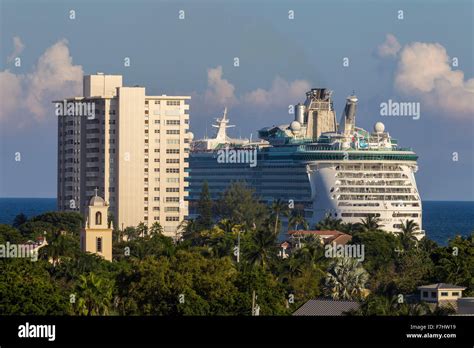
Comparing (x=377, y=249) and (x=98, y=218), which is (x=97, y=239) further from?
(x=377, y=249)

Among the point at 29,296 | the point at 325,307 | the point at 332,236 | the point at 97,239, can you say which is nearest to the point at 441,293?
the point at 325,307

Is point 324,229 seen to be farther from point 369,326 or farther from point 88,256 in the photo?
point 369,326

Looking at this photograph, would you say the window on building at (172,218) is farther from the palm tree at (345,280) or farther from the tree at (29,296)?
the tree at (29,296)

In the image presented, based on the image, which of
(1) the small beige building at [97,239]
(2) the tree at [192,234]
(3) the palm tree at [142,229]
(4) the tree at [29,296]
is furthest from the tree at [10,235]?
(4) the tree at [29,296]

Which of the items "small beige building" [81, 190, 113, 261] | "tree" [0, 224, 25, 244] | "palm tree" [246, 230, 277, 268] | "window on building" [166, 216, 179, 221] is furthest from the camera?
"window on building" [166, 216, 179, 221]

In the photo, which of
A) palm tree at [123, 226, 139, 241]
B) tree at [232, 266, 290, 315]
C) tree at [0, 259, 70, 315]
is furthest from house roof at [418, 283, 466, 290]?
palm tree at [123, 226, 139, 241]

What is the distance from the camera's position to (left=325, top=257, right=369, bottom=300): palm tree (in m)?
96.2

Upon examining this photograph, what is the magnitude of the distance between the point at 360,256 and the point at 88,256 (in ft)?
77.4

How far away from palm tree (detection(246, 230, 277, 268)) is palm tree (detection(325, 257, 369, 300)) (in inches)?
514

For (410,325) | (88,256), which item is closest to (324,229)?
(88,256)

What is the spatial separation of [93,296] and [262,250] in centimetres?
3859

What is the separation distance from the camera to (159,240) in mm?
133250

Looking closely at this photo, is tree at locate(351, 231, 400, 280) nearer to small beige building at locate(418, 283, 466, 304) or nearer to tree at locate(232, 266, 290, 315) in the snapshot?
small beige building at locate(418, 283, 466, 304)

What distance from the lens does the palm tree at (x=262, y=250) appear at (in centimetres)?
11556
